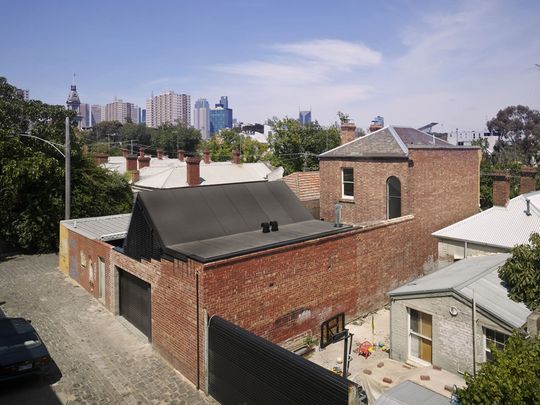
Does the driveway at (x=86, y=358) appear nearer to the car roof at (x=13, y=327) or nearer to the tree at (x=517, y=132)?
the car roof at (x=13, y=327)

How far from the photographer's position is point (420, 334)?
12.7 m

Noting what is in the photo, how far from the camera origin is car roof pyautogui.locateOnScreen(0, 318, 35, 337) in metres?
11.8

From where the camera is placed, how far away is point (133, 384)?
11359 mm

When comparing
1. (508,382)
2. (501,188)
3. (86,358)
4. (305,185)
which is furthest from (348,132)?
(508,382)

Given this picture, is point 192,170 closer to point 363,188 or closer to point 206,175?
point 206,175

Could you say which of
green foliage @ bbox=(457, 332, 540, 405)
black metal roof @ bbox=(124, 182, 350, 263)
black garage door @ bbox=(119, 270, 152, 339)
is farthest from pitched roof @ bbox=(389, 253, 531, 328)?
black garage door @ bbox=(119, 270, 152, 339)

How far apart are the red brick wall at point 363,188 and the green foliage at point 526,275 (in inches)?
300

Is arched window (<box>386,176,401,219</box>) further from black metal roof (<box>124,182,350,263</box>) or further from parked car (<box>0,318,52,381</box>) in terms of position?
parked car (<box>0,318,52,381</box>)

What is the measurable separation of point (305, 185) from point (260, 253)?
15131 millimetres

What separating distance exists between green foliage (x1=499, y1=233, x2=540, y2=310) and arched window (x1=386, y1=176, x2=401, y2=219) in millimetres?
8217

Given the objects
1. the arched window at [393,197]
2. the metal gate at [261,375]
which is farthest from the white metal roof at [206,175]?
the metal gate at [261,375]

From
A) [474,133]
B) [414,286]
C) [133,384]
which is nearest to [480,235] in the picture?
[414,286]

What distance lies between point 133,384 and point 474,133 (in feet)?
272

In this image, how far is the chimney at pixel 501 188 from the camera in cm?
1969
